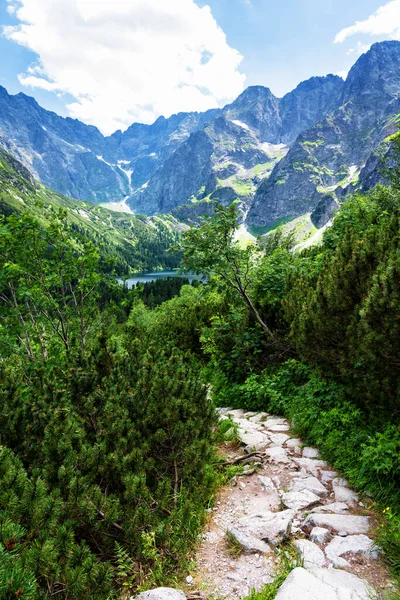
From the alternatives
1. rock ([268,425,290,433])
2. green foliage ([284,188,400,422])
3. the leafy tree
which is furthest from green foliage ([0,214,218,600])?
the leafy tree

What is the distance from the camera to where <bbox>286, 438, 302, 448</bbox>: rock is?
7.24m

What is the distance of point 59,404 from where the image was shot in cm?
583

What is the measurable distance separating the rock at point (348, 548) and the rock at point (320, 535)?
0.27 feet

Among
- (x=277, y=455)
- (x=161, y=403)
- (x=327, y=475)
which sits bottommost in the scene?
(x=277, y=455)

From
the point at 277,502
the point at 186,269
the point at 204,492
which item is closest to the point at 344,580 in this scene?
the point at 277,502

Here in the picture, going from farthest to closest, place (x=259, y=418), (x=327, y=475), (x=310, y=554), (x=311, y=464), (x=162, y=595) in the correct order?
1. (x=259, y=418)
2. (x=311, y=464)
3. (x=327, y=475)
4. (x=310, y=554)
5. (x=162, y=595)

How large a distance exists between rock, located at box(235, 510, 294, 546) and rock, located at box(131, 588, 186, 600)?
1353mm

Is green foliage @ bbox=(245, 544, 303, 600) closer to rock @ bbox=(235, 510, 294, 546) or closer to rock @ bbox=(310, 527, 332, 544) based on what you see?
rock @ bbox=(235, 510, 294, 546)

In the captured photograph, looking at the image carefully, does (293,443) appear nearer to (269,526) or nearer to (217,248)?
(269,526)

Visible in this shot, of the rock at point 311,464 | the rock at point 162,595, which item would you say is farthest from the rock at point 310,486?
the rock at point 162,595

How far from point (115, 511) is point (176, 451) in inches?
67.9

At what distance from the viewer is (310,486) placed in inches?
225

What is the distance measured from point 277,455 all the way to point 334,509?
1919mm

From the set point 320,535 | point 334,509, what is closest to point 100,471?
point 320,535
